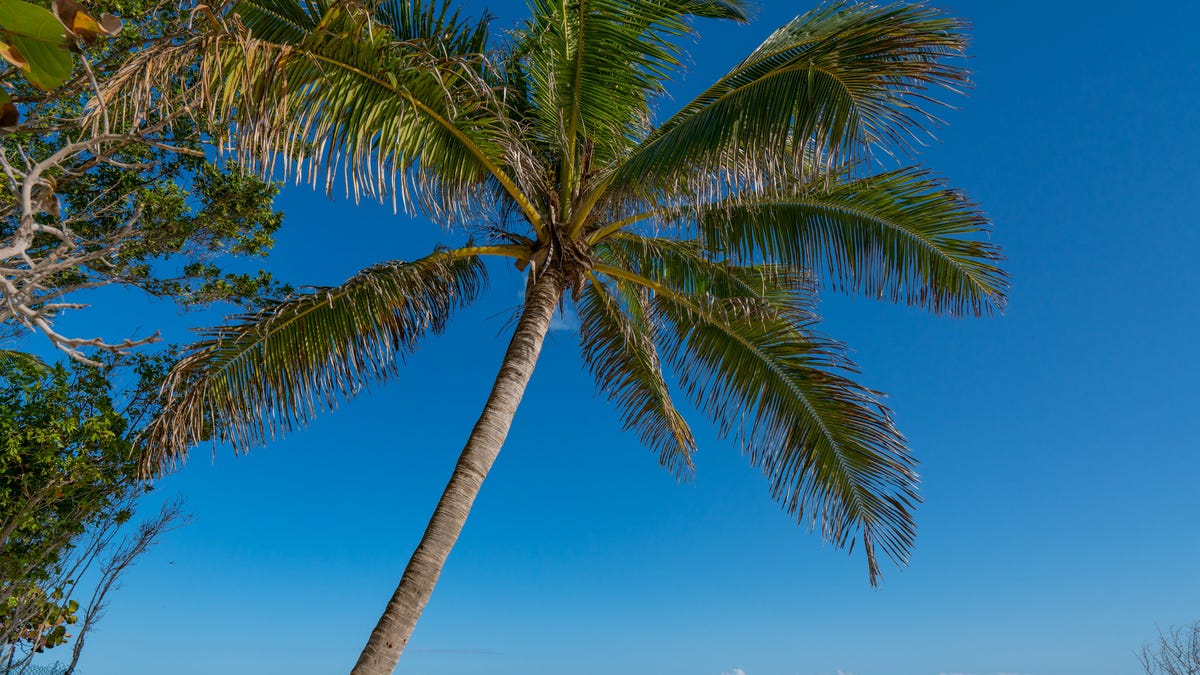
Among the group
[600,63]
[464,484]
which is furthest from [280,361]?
[600,63]

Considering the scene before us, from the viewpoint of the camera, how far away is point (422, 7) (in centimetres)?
655

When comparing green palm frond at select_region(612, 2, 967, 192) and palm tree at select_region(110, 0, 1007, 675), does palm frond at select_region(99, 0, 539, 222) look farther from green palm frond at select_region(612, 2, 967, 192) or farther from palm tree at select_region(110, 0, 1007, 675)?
green palm frond at select_region(612, 2, 967, 192)

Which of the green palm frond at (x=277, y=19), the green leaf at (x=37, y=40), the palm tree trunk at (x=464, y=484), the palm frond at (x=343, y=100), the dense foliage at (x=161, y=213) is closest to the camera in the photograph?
the green leaf at (x=37, y=40)

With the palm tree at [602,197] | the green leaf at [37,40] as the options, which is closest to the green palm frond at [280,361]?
the palm tree at [602,197]

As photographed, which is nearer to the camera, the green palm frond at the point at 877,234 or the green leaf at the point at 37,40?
the green leaf at the point at 37,40

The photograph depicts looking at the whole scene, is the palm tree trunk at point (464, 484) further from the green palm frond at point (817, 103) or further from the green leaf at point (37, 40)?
the green leaf at point (37, 40)

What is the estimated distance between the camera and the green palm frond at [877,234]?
691cm

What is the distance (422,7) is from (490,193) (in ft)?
5.84

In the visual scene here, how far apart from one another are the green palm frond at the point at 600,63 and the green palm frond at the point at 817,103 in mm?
930

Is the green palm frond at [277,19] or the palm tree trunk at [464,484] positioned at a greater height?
the green palm frond at [277,19]

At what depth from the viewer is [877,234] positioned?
23.0 feet

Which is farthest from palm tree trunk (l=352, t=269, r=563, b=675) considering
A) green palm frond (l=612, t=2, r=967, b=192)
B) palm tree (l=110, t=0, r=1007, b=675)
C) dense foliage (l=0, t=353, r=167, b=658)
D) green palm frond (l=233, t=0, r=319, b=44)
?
dense foliage (l=0, t=353, r=167, b=658)

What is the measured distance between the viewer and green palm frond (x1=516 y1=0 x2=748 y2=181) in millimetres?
6430

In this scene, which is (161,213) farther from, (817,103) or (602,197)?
(817,103)
